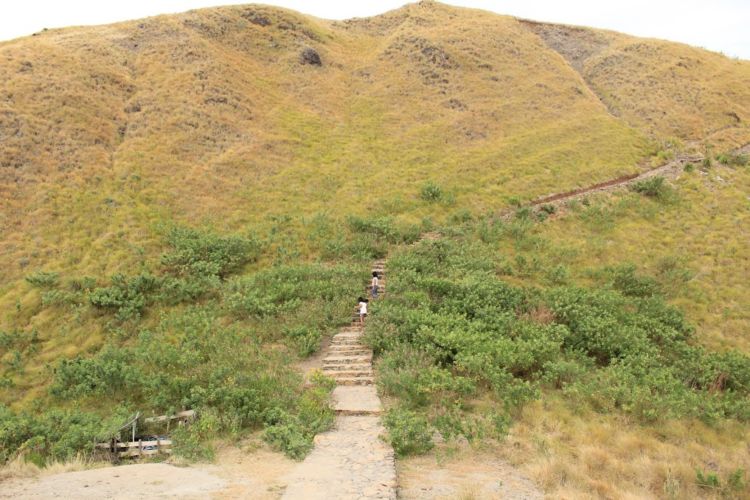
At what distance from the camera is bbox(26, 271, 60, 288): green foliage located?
1933 cm

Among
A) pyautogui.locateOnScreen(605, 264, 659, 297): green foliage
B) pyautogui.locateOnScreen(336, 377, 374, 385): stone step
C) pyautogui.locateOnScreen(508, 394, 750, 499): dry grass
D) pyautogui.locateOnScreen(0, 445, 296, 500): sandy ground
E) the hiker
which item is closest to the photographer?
pyautogui.locateOnScreen(0, 445, 296, 500): sandy ground

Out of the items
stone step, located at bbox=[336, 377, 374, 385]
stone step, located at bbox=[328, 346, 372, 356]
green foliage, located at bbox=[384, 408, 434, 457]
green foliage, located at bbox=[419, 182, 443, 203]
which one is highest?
green foliage, located at bbox=[419, 182, 443, 203]

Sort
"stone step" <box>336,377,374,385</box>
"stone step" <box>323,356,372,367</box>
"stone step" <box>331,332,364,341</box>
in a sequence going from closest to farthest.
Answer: "stone step" <box>336,377,374,385</box>
"stone step" <box>323,356,372,367</box>
"stone step" <box>331,332,364,341</box>

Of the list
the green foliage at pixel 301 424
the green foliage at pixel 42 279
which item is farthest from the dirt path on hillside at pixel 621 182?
the green foliage at pixel 42 279

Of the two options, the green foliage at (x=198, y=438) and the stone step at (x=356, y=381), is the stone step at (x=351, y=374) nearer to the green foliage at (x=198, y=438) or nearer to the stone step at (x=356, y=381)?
the stone step at (x=356, y=381)

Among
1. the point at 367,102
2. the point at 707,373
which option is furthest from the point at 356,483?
the point at 367,102

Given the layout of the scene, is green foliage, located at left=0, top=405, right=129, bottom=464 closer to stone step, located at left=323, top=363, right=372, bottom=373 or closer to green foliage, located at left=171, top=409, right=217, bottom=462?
green foliage, located at left=171, top=409, right=217, bottom=462

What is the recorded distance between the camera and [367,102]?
1535 inches

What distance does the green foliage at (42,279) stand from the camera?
1933 cm

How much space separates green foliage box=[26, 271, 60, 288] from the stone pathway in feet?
41.0

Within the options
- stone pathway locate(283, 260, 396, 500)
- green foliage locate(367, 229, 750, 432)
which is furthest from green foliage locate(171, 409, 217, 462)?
green foliage locate(367, 229, 750, 432)

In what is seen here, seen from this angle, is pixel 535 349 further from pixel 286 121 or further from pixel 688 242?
pixel 286 121

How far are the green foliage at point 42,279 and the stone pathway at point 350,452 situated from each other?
41.0 feet

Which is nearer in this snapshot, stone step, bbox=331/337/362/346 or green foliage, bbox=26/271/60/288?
stone step, bbox=331/337/362/346
